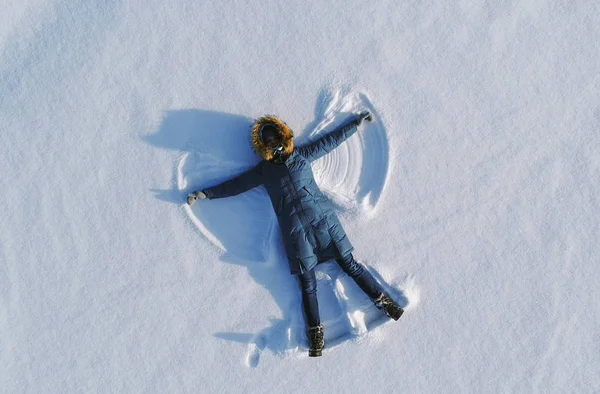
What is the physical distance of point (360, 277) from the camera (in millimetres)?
2506

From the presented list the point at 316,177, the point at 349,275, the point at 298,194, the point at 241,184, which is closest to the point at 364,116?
the point at 316,177

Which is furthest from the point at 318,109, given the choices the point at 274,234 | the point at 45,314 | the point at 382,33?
the point at 45,314

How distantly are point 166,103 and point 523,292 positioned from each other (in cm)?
219

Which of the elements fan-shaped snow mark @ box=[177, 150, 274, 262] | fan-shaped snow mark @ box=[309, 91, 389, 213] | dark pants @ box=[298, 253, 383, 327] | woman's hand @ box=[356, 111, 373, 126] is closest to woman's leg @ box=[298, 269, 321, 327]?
dark pants @ box=[298, 253, 383, 327]

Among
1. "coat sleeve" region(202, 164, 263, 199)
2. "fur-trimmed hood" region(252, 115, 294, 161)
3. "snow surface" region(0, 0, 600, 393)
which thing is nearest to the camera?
"fur-trimmed hood" region(252, 115, 294, 161)

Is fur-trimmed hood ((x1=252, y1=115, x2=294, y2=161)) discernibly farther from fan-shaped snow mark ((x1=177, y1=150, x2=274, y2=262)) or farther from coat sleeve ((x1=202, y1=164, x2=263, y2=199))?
fan-shaped snow mark ((x1=177, y1=150, x2=274, y2=262))

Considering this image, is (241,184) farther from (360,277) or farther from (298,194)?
(360,277)

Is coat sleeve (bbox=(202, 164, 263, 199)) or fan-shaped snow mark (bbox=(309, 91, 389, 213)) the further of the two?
fan-shaped snow mark (bbox=(309, 91, 389, 213))

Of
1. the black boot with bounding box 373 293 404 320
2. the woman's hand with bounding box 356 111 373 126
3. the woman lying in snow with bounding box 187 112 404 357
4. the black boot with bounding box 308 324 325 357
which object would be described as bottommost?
the black boot with bounding box 308 324 325 357

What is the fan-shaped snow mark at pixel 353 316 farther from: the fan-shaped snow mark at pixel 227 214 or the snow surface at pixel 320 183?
the fan-shaped snow mark at pixel 227 214

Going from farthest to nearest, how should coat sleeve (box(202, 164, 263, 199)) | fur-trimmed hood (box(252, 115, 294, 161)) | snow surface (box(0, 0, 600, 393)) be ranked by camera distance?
snow surface (box(0, 0, 600, 393)) → coat sleeve (box(202, 164, 263, 199)) → fur-trimmed hood (box(252, 115, 294, 161))

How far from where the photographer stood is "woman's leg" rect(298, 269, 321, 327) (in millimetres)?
2531

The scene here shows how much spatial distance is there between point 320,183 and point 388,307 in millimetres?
743

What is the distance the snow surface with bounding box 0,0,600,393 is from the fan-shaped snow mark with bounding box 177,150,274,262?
0.4 inches
